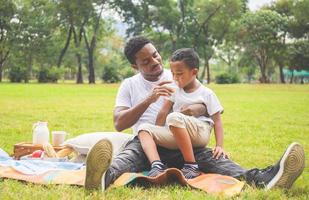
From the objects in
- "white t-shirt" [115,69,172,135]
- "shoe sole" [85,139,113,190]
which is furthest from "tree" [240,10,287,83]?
"shoe sole" [85,139,113,190]

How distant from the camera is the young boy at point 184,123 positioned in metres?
4.26

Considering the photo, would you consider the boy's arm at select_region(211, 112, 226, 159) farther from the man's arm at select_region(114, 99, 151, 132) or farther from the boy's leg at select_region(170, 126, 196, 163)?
the man's arm at select_region(114, 99, 151, 132)

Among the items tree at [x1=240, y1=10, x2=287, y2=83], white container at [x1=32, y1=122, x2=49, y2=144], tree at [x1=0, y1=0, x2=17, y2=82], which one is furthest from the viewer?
tree at [x1=240, y1=10, x2=287, y2=83]

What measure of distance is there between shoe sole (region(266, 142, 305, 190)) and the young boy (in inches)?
28.6

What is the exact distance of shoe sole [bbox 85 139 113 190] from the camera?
11.8ft

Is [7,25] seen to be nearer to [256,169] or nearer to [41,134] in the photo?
[41,134]

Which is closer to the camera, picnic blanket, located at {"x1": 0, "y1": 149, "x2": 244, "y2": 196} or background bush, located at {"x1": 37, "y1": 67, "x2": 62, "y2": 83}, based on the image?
picnic blanket, located at {"x1": 0, "y1": 149, "x2": 244, "y2": 196}

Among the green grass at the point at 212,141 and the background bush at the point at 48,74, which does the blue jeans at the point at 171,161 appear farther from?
the background bush at the point at 48,74

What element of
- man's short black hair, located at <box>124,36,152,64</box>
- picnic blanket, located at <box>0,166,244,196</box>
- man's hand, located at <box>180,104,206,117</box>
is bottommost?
picnic blanket, located at <box>0,166,244,196</box>

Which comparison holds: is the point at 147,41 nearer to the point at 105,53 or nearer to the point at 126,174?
the point at 126,174

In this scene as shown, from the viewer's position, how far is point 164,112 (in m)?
4.59

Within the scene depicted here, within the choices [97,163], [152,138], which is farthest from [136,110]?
[97,163]

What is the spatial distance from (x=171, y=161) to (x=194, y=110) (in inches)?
19.5

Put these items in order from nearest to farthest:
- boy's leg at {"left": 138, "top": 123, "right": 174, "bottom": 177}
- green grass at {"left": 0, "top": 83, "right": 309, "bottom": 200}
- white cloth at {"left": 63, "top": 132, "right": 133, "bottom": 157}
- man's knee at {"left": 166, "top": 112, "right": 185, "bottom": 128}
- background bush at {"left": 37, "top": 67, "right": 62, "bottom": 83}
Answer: green grass at {"left": 0, "top": 83, "right": 309, "bottom": 200}, man's knee at {"left": 166, "top": 112, "right": 185, "bottom": 128}, boy's leg at {"left": 138, "top": 123, "right": 174, "bottom": 177}, white cloth at {"left": 63, "top": 132, "right": 133, "bottom": 157}, background bush at {"left": 37, "top": 67, "right": 62, "bottom": 83}
